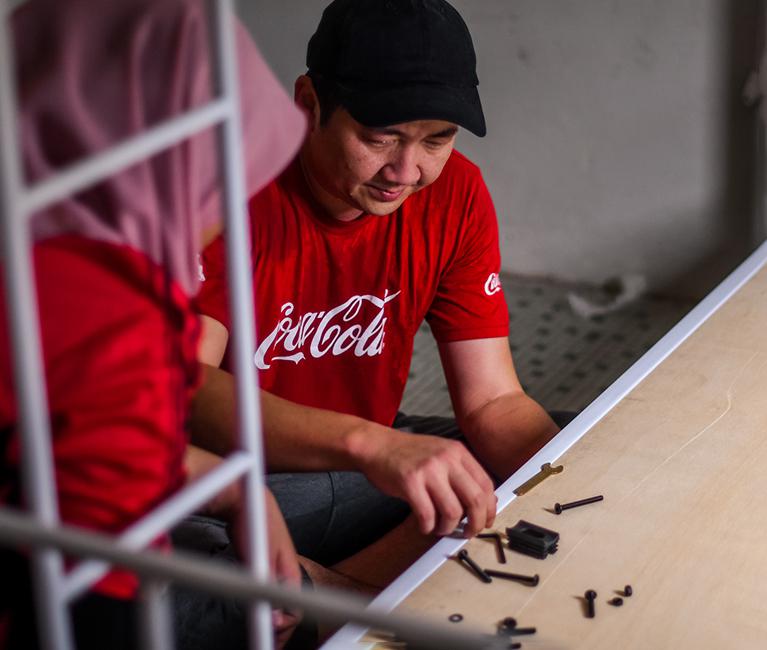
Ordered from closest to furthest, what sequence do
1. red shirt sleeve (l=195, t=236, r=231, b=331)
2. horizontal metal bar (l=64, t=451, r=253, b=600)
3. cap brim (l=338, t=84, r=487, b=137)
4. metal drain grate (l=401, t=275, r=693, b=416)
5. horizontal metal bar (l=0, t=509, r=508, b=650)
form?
horizontal metal bar (l=0, t=509, r=508, b=650) < horizontal metal bar (l=64, t=451, r=253, b=600) < cap brim (l=338, t=84, r=487, b=137) < red shirt sleeve (l=195, t=236, r=231, b=331) < metal drain grate (l=401, t=275, r=693, b=416)

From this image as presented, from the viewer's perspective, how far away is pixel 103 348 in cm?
80

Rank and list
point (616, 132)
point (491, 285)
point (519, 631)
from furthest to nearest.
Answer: point (616, 132), point (491, 285), point (519, 631)

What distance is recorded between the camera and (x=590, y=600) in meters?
1.13

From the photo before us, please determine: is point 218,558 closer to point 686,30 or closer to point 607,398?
point 607,398

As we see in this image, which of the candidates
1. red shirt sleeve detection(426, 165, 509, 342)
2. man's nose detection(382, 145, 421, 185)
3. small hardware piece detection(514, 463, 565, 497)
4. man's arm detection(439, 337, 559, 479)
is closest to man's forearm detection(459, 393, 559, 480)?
man's arm detection(439, 337, 559, 479)

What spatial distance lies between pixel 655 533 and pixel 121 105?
2.52 ft

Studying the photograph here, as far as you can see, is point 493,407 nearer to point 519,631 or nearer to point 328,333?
point 328,333

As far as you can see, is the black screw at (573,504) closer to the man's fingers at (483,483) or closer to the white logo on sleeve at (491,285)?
the man's fingers at (483,483)

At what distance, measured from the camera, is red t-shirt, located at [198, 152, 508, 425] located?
1.74 m

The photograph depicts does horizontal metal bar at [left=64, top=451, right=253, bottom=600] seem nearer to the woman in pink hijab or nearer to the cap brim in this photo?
the woman in pink hijab

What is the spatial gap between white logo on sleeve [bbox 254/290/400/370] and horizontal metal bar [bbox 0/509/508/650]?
3.67 ft

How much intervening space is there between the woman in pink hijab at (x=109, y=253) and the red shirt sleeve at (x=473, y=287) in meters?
1.01

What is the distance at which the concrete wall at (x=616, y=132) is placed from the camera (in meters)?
3.23

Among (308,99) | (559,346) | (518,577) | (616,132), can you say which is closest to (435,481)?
(518,577)
